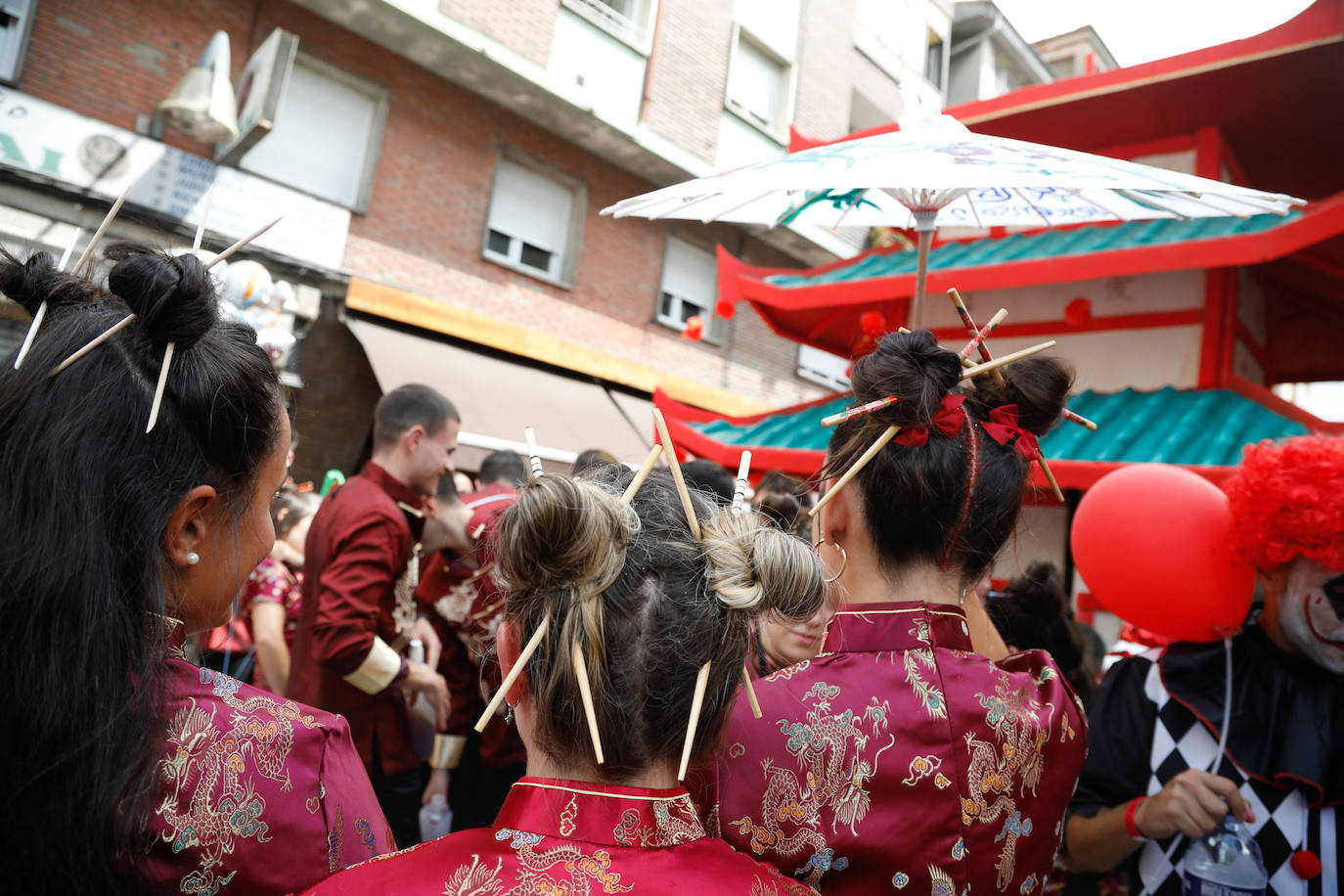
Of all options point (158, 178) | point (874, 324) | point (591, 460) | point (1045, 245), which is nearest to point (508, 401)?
point (158, 178)

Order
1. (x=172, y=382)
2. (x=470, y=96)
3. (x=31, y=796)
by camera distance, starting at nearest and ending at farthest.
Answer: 1. (x=31, y=796)
2. (x=172, y=382)
3. (x=470, y=96)

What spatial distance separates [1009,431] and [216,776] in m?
1.34

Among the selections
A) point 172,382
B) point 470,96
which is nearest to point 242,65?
point 470,96

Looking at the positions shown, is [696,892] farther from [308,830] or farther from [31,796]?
[31,796]

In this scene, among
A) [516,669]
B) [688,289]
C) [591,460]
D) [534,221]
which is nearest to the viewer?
[516,669]

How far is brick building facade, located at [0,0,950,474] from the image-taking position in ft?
25.3

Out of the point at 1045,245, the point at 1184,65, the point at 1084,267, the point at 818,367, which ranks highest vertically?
the point at 818,367

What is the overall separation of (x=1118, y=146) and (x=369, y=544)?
16.2 ft

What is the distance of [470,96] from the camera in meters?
9.77

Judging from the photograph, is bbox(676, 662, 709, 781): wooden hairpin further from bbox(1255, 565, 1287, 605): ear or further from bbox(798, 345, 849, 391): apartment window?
bbox(798, 345, 849, 391): apartment window

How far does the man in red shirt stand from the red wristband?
2.20 meters

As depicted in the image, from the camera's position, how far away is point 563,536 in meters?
0.99

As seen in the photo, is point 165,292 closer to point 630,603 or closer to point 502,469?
point 630,603

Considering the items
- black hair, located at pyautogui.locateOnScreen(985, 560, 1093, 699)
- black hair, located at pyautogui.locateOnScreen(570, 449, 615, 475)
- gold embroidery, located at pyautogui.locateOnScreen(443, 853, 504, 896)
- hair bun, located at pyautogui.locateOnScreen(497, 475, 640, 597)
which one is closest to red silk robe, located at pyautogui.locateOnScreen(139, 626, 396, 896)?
gold embroidery, located at pyautogui.locateOnScreen(443, 853, 504, 896)
